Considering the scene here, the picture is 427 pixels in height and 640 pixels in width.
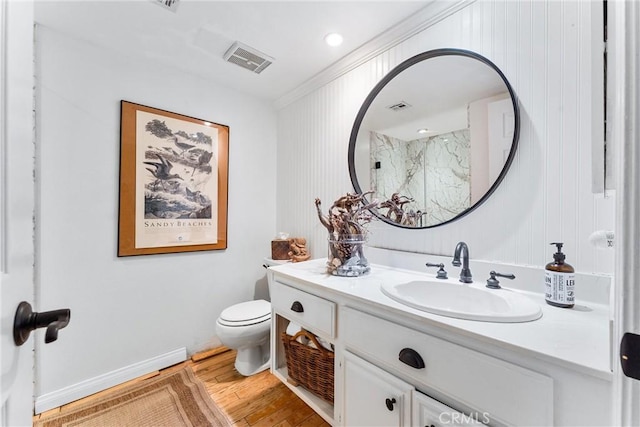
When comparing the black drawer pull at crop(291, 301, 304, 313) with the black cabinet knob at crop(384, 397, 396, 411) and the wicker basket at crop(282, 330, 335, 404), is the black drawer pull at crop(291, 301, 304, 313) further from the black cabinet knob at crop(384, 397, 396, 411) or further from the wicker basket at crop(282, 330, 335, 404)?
the black cabinet knob at crop(384, 397, 396, 411)

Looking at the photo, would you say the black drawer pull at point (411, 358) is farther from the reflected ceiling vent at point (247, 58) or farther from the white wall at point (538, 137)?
the reflected ceiling vent at point (247, 58)

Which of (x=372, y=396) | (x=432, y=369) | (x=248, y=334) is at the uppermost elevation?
(x=432, y=369)

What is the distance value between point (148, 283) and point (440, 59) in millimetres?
2344

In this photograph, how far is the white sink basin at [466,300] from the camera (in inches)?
30.2

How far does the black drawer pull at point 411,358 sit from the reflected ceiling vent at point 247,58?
1951 mm

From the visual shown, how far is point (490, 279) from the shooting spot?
3.57 ft

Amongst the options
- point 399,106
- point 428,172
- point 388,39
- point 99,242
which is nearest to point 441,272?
point 428,172

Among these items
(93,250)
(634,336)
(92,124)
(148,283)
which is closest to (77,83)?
(92,124)

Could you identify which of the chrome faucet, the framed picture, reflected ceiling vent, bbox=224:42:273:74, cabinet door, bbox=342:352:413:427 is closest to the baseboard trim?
the framed picture

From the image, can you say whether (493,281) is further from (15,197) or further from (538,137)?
(15,197)

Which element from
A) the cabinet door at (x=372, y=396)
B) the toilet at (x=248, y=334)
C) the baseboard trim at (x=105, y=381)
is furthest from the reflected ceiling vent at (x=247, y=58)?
the baseboard trim at (x=105, y=381)

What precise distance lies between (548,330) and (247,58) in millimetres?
2156

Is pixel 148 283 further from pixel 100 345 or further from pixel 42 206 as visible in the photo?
pixel 42 206

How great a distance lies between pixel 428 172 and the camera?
138cm
